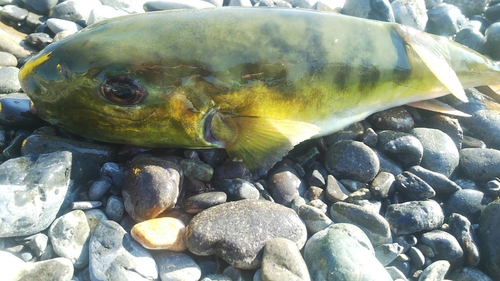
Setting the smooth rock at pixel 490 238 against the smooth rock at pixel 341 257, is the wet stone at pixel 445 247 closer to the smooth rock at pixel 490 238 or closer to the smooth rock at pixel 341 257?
the smooth rock at pixel 490 238

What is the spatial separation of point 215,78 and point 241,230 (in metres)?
1.22

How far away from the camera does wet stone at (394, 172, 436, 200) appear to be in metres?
4.04

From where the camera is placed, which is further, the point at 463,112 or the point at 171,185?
the point at 463,112

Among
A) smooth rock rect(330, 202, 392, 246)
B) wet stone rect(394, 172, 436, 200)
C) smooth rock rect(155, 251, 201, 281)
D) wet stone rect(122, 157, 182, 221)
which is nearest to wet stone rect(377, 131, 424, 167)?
wet stone rect(394, 172, 436, 200)

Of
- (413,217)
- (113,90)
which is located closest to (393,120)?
(413,217)

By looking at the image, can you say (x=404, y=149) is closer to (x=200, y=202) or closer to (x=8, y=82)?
(x=200, y=202)

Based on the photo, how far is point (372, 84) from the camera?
4.17 m

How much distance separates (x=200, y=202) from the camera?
3438mm

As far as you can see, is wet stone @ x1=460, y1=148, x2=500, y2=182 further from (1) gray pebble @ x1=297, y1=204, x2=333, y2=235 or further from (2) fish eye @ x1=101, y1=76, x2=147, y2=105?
(2) fish eye @ x1=101, y1=76, x2=147, y2=105

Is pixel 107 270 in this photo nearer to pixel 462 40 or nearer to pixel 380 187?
pixel 380 187

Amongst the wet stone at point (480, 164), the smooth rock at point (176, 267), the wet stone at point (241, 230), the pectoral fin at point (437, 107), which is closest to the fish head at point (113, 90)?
the wet stone at point (241, 230)

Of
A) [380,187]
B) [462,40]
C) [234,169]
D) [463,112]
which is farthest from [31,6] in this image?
[462,40]

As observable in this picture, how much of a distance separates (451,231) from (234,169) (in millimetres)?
2008

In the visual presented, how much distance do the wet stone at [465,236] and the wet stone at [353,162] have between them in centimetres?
80
